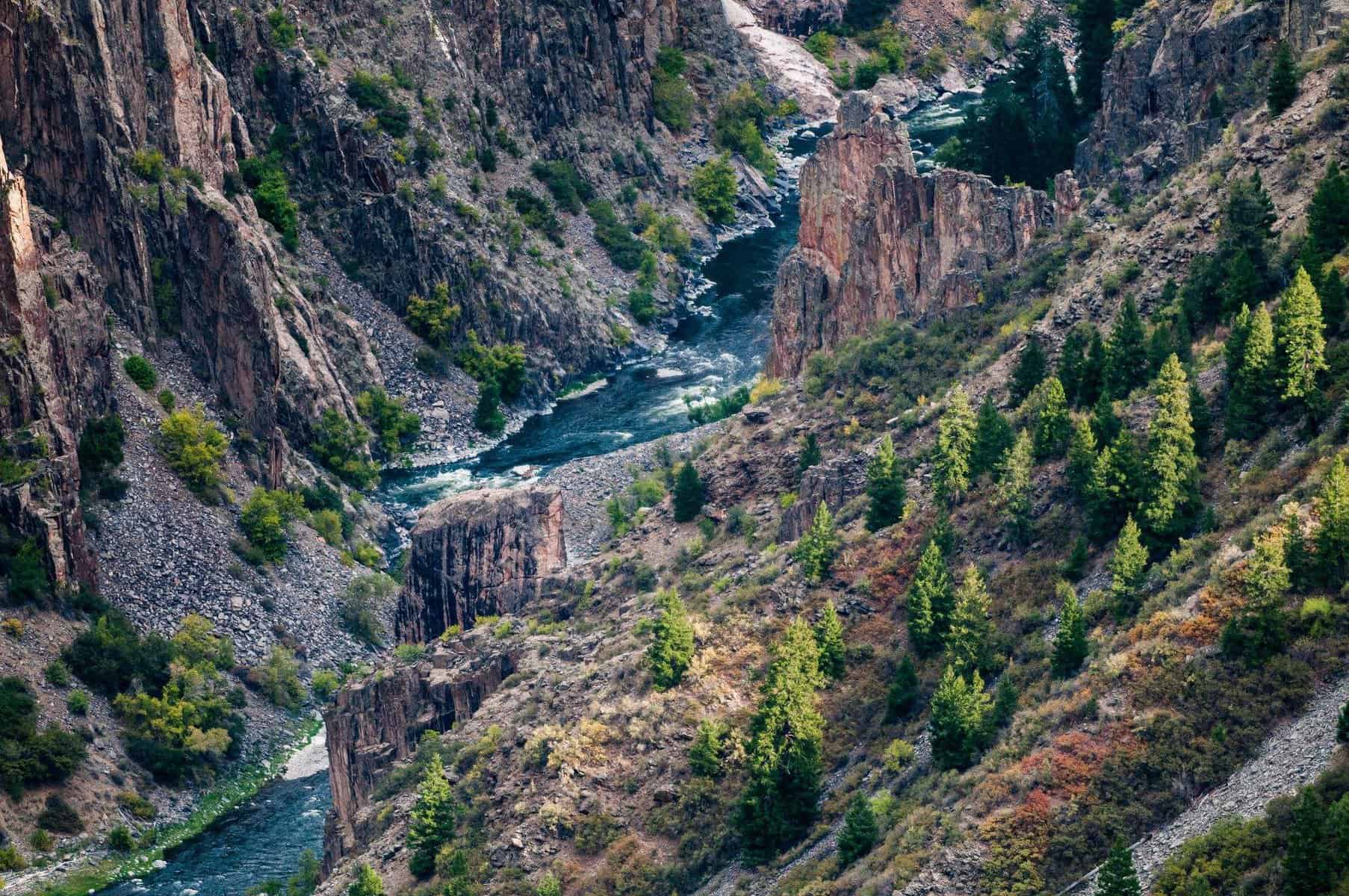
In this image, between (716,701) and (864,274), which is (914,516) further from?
(864,274)

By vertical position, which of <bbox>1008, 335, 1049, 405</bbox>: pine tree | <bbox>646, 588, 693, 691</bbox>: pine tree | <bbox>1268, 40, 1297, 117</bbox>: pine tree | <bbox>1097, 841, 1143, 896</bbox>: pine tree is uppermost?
<bbox>1268, 40, 1297, 117</bbox>: pine tree

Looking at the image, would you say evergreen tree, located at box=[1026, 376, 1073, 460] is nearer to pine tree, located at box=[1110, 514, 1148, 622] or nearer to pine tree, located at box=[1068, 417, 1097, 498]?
pine tree, located at box=[1068, 417, 1097, 498]

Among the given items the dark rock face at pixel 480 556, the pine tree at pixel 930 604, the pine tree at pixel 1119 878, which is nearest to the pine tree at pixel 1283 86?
the pine tree at pixel 930 604

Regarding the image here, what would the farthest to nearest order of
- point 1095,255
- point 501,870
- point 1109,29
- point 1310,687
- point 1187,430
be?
1. point 1109,29
2. point 1095,255
3. point 501,870
4. point 1187,430
5. point 1310,687

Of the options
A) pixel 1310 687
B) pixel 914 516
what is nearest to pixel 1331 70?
pixel 914 516

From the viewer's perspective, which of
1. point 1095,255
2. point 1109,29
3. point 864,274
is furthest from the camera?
point 1109,29

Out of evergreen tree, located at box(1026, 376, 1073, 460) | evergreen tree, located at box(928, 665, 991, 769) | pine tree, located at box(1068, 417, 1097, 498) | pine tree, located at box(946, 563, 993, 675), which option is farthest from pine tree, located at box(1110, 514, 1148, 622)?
evergreen tree, located at box(1026, 376, 1073, 460)
